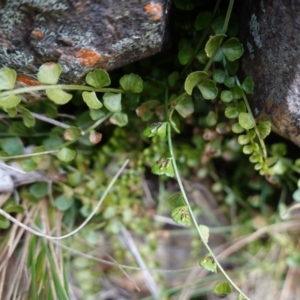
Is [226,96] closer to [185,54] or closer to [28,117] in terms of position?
[185,54]

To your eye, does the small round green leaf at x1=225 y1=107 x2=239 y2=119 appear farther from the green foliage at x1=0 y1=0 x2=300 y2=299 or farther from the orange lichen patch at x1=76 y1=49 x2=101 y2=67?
the orange lichen patch at x1=76 y1=49 x2=101 y2=67

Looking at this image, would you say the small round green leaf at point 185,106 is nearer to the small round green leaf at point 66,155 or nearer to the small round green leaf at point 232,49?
the small round green leaf at point 232,49

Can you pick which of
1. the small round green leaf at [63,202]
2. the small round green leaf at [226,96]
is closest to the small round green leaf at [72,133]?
the small round green leaf at [63,202]

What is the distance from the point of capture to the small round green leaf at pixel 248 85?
2.87 feet

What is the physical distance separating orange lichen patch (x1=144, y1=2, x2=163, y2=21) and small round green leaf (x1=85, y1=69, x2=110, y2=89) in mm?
132

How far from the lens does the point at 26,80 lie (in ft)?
2.70

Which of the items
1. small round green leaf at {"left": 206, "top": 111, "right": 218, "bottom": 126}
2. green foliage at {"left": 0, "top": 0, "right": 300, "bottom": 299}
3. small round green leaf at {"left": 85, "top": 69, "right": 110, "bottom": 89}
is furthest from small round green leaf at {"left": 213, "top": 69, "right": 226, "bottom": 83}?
small round green leaf at {"left": 85, "top": 69, "right": 110, "bottom": 89}

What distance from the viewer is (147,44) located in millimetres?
792

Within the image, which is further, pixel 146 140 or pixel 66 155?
pixel 146 140

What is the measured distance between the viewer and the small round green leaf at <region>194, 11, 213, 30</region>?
2.77 feet

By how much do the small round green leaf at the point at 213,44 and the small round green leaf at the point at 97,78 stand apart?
0.20 m

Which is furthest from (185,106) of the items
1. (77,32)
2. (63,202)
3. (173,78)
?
(63,202)

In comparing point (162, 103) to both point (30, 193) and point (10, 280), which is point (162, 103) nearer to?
point (30, 193)

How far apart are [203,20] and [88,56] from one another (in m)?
0.25
